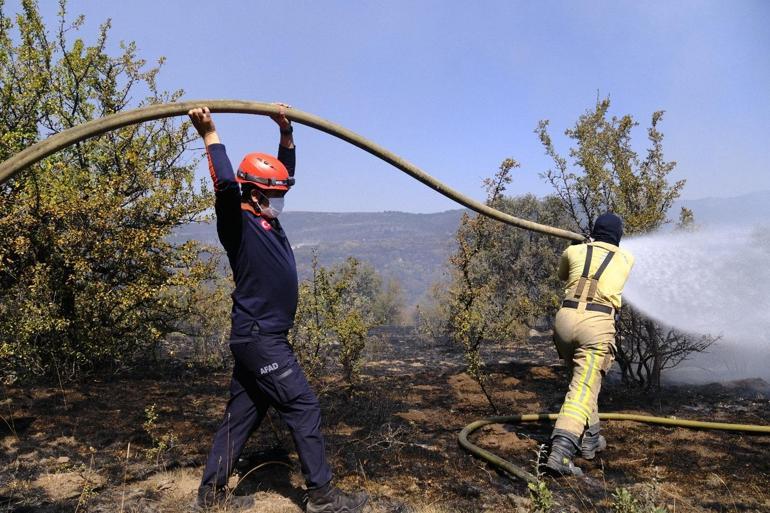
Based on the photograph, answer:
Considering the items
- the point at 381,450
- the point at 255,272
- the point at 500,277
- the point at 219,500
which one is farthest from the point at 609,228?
the point at 500,277

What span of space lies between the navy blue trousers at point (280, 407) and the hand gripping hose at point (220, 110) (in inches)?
53.5

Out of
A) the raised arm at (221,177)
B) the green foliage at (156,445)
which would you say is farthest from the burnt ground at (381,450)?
the raised arm at (221,177)

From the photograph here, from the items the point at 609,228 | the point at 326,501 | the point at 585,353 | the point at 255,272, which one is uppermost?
the point at 609,228

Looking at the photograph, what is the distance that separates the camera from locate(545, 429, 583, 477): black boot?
4.00 m

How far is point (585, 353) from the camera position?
4555mm

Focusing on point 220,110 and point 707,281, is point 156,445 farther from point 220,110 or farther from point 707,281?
point 707,281

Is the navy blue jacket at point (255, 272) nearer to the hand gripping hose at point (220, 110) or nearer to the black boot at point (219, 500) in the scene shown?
the hand gripping hose at point (220, 110)

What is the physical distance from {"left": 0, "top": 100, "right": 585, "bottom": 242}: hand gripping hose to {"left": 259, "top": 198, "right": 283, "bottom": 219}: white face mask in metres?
0.53

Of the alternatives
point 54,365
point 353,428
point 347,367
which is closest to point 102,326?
point 54,365

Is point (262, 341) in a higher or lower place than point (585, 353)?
higher

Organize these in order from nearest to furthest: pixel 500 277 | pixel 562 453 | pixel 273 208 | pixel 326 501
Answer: pixel 326 501 → pixel 273 208 → pixel 562 453 → pixel 500 277

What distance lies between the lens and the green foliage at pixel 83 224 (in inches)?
245

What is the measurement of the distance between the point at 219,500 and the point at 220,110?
2365mm

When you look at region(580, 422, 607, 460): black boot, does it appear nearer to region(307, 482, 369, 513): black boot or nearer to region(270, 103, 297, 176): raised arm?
region(307, 482, 369, 513): black boot
